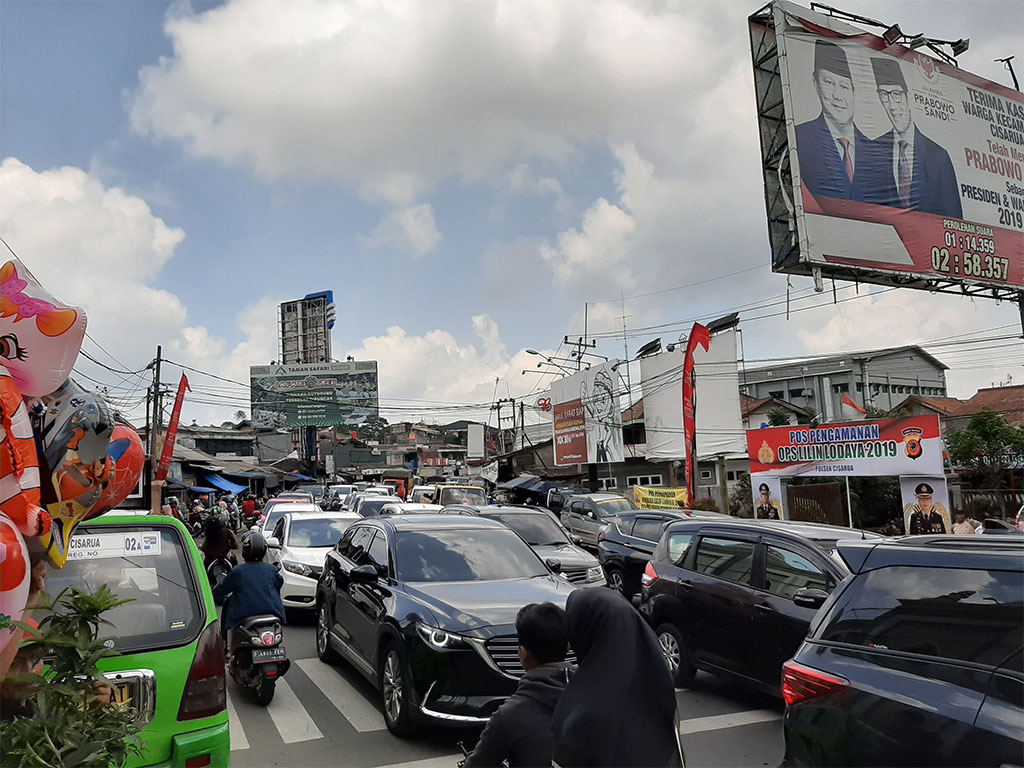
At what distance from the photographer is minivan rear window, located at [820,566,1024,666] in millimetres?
3201

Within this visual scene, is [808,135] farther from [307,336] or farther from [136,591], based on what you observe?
[307,336]

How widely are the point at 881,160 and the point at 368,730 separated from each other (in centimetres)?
1664

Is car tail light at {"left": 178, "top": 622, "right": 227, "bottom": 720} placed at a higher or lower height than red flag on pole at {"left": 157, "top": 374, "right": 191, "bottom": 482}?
lower

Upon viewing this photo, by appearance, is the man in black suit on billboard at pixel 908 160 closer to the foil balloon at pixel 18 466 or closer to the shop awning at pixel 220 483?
the foil balloon at pixel 18 466

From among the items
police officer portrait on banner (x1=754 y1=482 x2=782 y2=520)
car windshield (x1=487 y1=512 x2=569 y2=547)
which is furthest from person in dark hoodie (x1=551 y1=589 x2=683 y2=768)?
police officer portrait on banner (x1=754 y1=482 x2=782 y2=520)

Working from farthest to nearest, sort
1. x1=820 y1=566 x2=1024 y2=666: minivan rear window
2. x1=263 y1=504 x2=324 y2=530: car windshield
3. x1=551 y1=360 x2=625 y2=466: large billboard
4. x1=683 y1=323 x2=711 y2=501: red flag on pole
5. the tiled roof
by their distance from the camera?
1. x1=551 y1=360 x2=625 y2=466: large billboard
2. the tiled roof
3. x1=683 y1=323 x2=711 y2=501: red flag on pole
4. x1=263 y1=504 x2=324 y2=530: car windshield
5. x1=820 y1=566 x2=1024 y2=666: minivan rear window

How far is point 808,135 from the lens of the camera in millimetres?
16562

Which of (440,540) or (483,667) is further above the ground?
(440,540)

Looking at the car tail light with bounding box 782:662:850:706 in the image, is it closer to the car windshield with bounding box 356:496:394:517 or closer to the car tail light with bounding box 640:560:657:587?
the car tail light with bounding box 640:560:657:587

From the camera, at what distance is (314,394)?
69.0 metres

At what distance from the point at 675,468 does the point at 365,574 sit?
30322mm

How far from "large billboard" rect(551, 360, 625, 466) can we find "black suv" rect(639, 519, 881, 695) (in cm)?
3092

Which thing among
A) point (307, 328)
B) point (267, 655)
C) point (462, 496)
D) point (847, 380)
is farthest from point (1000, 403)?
point (307, 328)

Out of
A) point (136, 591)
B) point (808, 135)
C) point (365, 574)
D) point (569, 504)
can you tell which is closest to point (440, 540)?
point (365, 574)
